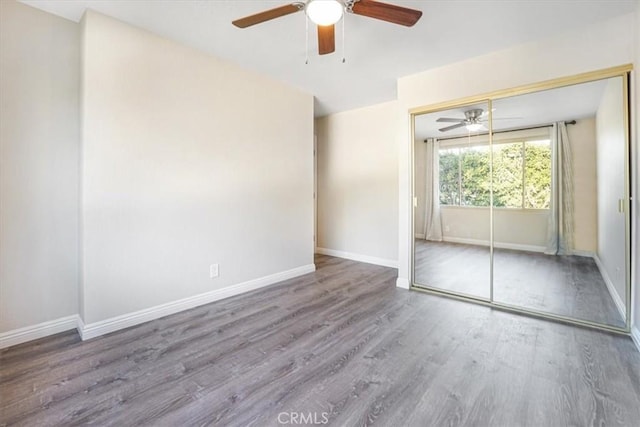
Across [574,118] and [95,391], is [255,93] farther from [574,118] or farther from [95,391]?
[574,118]

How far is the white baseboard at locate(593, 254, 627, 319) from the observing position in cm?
242

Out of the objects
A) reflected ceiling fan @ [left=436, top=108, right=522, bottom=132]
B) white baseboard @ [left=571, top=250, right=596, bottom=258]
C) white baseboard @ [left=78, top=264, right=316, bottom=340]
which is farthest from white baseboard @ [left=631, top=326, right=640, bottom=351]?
white baseboard @ [left=78, top=264, right=316, bottom=340]

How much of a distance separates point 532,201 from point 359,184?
2539mm

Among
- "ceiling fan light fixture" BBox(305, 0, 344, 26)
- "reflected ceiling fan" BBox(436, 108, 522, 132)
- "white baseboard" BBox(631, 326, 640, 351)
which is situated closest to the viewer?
"ceiling fan light fixture" BBox(305, 0, 344, 26)

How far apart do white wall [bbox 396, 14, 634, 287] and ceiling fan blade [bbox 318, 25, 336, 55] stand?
1.59 metres

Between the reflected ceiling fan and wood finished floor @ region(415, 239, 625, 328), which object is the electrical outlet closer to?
wood finished floor @ region(415, 239, 625, 328)

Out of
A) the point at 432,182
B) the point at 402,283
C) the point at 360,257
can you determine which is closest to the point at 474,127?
the point at 432,182

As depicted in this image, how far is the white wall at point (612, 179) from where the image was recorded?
2367mm

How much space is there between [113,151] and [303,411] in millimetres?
2447

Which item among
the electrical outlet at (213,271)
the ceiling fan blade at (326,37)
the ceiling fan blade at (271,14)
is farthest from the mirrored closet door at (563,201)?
the electrical outlet at (213,271)

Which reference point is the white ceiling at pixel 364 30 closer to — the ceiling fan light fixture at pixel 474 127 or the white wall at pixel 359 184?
the ceiling fan light fixture at pixel 474 127

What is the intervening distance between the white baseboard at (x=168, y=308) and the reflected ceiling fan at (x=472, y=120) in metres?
2.74

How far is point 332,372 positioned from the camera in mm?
1848

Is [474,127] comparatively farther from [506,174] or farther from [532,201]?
[532,201]
